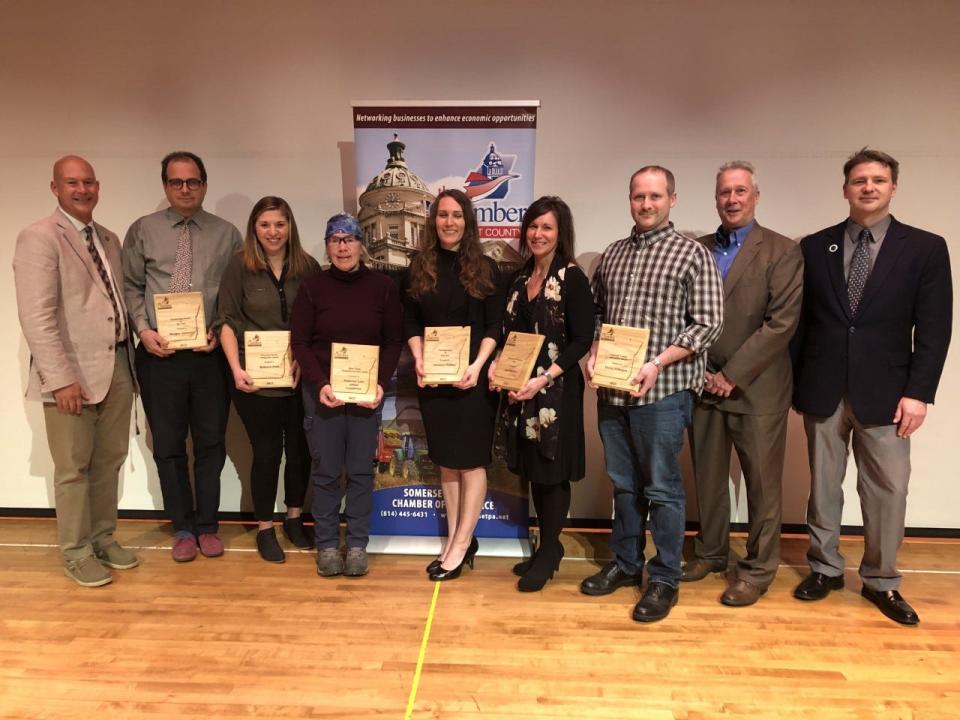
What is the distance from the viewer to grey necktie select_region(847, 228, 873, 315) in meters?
2.51

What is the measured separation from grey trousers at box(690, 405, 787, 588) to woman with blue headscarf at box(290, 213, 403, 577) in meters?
1.53

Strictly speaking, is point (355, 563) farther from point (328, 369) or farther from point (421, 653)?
point (328, 369)

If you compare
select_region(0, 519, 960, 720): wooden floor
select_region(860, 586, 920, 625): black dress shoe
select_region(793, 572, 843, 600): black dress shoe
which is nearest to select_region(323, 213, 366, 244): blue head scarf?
select_region(0, 519, 960, 720): wooden floor

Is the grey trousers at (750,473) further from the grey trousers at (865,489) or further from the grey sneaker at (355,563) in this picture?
the grey sneaker at (355,563)

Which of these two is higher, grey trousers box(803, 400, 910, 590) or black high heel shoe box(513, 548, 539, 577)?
grey trousers box(803, 400, 910, 590)

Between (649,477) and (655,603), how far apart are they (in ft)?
1.79

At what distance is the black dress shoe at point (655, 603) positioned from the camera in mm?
2523

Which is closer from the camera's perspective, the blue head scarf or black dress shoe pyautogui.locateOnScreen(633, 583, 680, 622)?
black dress shoe pyautogui.locateOnScreen(633, 583, 680, 622)

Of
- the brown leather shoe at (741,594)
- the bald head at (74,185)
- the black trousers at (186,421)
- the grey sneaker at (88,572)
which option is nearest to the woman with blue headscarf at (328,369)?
the black trousers at (186,421)

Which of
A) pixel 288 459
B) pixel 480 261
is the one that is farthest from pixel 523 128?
pixel 288 459

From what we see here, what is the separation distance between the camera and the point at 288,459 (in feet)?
10.4

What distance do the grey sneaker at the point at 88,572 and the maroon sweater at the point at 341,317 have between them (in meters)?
1.39

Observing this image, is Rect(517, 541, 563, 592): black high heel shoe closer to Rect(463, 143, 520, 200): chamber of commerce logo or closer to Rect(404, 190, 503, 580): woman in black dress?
Rect(404, 190, 503, 580): woman in black dress

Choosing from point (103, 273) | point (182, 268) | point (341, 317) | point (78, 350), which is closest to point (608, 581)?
point (341, 317)
